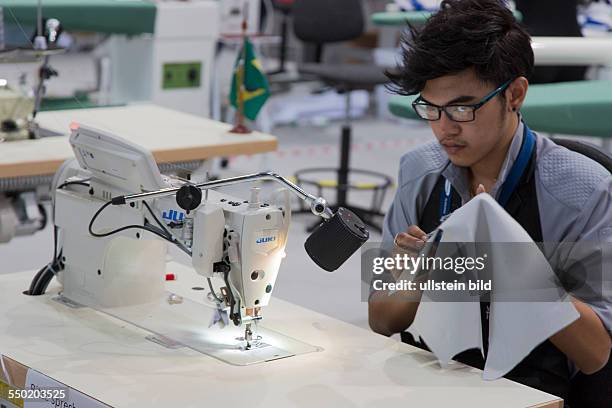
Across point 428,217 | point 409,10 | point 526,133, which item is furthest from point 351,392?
point 409,10

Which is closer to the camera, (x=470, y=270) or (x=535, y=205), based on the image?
(x=470, y=270)

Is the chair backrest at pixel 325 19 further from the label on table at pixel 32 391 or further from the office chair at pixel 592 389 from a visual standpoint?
the label on table at pixel 32 391

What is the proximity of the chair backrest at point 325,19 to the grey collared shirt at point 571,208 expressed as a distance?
468 centimetres

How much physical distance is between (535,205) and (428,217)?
0.24m

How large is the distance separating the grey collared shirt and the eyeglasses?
4.9 inches

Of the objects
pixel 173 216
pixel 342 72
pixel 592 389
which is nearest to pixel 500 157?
pixel 592 389

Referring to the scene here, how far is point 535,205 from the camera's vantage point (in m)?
2.24

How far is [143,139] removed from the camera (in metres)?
3.51

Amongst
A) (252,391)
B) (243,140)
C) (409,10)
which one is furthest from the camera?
(409,10)

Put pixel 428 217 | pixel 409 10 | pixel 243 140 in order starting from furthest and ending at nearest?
pixel 409 10 → pixel 243 140 → pixel 428 217

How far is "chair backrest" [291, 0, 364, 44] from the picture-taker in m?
6.92

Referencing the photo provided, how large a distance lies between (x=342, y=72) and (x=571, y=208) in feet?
11.9

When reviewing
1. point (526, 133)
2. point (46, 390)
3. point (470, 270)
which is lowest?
point (46, 390)

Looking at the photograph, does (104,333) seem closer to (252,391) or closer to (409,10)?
(252,391)
